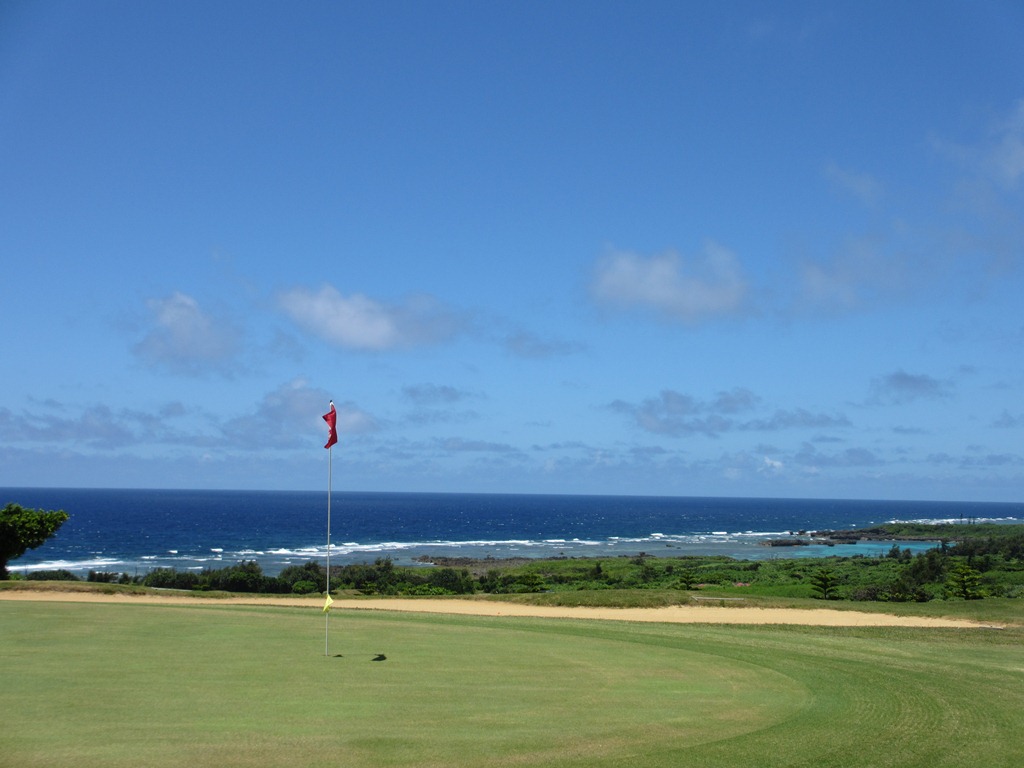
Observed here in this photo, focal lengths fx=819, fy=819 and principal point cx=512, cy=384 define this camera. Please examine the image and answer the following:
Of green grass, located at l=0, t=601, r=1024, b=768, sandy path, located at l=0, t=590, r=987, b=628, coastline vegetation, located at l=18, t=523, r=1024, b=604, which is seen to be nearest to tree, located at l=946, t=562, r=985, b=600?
coastline vegetation, located at l=18, t=523, r=1024, b=604

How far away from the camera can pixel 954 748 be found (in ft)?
41.6

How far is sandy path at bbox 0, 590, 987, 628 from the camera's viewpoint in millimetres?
30531

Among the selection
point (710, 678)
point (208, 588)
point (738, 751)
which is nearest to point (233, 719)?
point (738, 751)

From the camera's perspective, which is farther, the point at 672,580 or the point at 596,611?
the point at 672,580

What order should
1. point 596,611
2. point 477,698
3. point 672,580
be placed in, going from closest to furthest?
point 477,698 < point 596,611 < point 672,580

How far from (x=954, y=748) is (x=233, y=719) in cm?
1097

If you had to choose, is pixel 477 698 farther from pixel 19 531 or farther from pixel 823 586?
pixel 823 586

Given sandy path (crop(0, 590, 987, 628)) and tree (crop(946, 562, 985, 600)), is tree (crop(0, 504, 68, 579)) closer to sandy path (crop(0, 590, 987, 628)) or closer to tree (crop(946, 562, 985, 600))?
sandy path (crop(0, 590, 987, 628))

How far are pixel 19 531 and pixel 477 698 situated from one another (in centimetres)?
3602

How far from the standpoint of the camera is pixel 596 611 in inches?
1330

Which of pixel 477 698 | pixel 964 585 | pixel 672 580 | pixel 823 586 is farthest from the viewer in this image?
pixel 672 580

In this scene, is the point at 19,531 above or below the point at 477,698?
above

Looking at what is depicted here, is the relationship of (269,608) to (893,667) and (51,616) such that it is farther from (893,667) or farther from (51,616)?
(893,667)

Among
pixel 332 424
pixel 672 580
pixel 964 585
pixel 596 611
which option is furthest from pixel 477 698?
pixel 672 580
